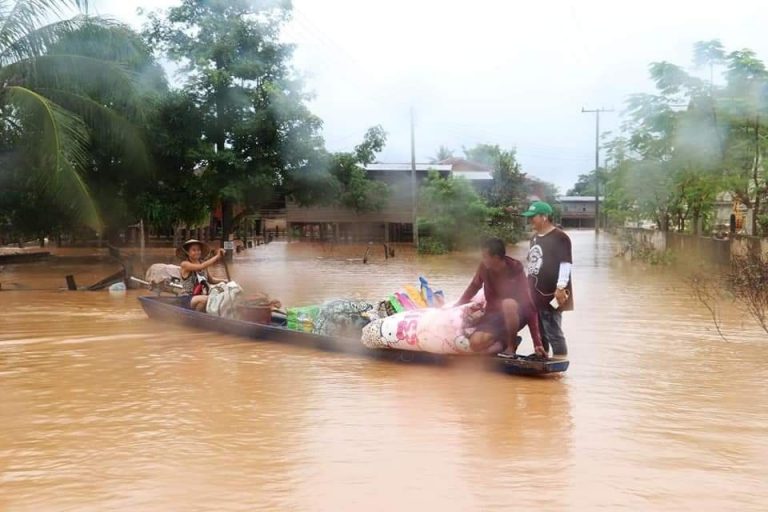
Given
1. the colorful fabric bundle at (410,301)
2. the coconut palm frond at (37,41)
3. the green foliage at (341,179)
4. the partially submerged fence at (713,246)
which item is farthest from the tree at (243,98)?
the colorful fabric bundle at (410,301)

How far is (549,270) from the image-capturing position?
685 centimetres

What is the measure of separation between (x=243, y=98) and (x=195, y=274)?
44.2ft

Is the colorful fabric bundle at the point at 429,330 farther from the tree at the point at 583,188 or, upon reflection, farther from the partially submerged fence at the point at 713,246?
the tree at the point at 583,188

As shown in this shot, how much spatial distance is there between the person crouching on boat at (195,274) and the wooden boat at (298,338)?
0.16 m

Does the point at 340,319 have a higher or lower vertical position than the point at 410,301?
lower

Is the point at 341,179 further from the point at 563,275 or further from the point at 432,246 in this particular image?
the point at 563,275

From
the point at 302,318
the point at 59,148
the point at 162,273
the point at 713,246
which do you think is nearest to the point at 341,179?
the point at 713,246

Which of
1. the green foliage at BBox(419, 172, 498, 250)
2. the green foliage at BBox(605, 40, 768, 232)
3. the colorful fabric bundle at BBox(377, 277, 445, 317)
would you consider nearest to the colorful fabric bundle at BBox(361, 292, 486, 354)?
the colorful fabric bundle at BBox(377, 277, 445, 317)

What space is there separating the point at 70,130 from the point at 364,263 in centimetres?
1370

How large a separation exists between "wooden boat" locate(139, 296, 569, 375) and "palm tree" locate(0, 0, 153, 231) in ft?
10.8

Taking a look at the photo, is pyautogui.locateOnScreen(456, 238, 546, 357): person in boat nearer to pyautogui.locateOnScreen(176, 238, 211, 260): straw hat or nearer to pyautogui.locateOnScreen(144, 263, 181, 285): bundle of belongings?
pyautogui.locateOnScreen(176, 238, 211, 260): straw hat

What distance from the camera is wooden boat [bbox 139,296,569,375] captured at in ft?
22.7

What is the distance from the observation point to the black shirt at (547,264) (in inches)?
268

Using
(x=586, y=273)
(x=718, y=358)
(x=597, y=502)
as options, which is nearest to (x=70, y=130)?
(x=718, y=358)
